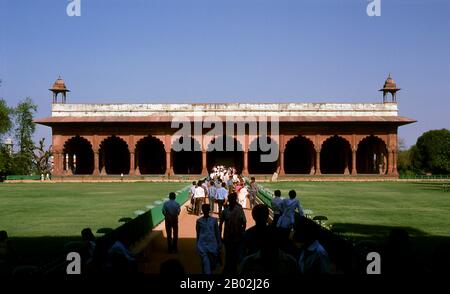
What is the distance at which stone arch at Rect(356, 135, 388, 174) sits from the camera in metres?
46.1

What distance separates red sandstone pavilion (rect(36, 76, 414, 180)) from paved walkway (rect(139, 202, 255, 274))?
2750cm

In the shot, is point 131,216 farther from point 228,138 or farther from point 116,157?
point 116,157

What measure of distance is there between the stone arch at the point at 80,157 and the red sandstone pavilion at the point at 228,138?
3.5 inches

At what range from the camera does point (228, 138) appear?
44.5m

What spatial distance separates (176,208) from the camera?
10.1 m

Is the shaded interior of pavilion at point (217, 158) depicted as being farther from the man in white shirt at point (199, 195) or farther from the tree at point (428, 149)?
the man in white shirt at point (199, 195)

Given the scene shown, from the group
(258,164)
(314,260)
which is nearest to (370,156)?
(258,164)

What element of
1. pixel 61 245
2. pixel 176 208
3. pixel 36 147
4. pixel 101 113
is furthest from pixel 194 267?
pixel 36 147

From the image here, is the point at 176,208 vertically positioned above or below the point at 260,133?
below

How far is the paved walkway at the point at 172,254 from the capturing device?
8.91m

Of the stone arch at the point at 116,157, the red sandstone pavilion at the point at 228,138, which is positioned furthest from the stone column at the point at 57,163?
the stone arch at the point at 116,157
